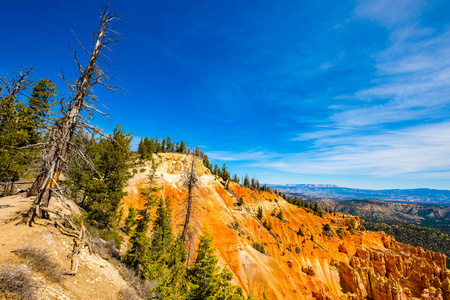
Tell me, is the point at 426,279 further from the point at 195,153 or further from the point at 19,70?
the point at 19,70

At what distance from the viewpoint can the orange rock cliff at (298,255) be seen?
146 feet

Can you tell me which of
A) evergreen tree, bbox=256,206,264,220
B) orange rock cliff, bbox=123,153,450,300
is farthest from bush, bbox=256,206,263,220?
orange rock cliff, bbox=123,153,450,300

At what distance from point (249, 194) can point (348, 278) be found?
45.9 metres

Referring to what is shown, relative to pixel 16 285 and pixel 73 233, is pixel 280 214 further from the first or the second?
pixel 16 285

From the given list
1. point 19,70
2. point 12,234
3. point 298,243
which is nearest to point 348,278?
point 298,243

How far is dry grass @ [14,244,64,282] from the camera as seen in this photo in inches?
246

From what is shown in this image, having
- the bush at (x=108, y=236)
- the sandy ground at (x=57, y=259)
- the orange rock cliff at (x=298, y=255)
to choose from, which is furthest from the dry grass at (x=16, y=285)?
the orange rock cliff at (x=298, y=255)

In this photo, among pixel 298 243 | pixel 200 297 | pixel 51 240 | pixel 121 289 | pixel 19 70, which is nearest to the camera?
pixel 51 240

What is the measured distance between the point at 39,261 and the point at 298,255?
77.1m

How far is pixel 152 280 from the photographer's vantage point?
14766mm

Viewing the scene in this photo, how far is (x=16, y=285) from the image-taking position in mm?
4918

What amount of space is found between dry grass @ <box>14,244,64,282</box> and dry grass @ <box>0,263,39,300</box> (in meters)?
0.99

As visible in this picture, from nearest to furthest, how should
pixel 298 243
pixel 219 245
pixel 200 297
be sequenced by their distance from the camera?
1. pixel 200 297
2. pixel 219 245
3. pixel 298 243

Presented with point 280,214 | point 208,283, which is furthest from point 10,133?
point 280,214
